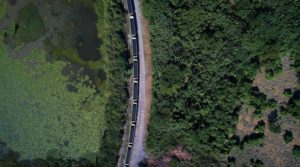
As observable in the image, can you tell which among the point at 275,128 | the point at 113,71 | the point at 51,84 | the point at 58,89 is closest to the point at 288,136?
the point at 275,128

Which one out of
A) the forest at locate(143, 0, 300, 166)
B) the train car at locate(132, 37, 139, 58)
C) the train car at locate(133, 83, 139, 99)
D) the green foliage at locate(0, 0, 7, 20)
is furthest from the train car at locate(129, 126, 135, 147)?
the green foliage at locate(0, 0, 7, 20)

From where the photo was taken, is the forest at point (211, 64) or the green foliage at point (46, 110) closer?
the forest at point (211, 64)

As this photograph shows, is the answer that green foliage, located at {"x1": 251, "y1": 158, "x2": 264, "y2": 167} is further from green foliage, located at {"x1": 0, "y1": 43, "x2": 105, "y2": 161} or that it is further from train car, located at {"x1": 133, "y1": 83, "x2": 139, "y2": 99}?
green foliage, located at {"x1": 0, "y1": 43, "x2": 105, "y2": 161}

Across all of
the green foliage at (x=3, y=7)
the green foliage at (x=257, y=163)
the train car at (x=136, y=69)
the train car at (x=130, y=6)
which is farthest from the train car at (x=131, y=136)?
the green foliage at (x=3, y=7)

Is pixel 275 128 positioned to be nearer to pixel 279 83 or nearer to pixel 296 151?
pixel 296 151

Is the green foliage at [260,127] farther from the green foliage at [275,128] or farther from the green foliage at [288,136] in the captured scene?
the green foliage at [288,136]

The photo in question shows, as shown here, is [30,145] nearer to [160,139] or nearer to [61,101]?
[61,101]

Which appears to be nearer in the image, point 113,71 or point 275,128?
point 275,128
